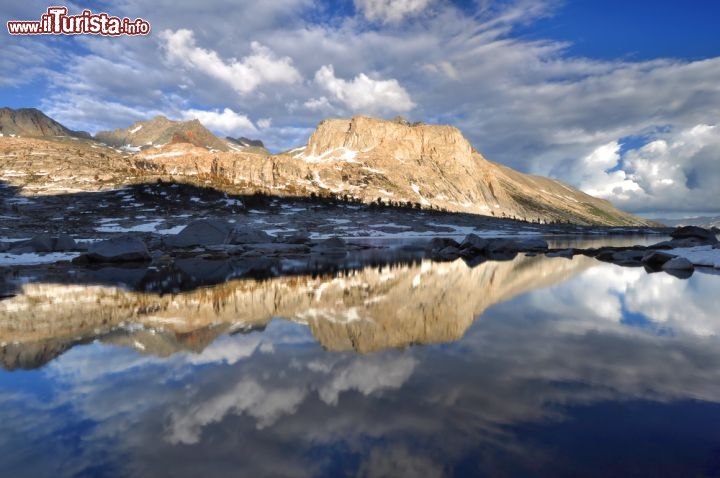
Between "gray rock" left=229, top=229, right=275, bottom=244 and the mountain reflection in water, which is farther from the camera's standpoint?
"gray rock" left=229, top=229, right=275, bottom=244

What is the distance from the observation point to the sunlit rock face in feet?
47.8

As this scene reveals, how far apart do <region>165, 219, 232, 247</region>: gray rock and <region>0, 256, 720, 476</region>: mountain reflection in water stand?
41699 mm

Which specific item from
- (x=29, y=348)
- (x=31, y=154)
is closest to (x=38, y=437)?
(x=29, y=348)

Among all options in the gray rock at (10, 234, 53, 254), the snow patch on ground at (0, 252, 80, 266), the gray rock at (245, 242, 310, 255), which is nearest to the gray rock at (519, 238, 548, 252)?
the gray rock at (245, 242, 310, 255)

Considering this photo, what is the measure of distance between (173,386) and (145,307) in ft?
37.4

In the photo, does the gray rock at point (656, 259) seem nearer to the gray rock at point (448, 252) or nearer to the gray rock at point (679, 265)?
the gray rock at point (679, 265)

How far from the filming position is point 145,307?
2039 cm

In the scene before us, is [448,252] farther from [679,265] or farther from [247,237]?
[247,237]

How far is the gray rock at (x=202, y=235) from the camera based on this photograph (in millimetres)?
61406

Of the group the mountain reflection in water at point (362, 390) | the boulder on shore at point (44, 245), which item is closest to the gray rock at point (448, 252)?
the mountain reflection in water at point (362, 390)

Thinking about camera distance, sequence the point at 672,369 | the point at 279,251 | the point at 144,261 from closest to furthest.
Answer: the point at 672,369 → the point at 144,261 → the point at 279,251

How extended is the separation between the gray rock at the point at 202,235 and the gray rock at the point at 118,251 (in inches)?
550

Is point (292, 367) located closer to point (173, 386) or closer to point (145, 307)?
point (173, 386)

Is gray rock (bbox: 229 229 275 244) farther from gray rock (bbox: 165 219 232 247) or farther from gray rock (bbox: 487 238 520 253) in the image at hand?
gray rock (bbox: 487 238 520 253)
